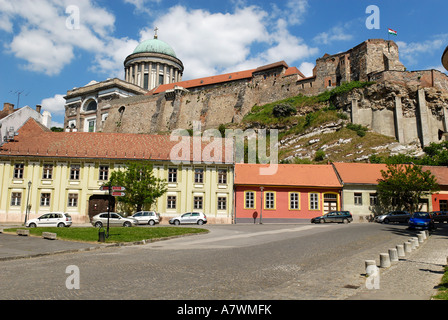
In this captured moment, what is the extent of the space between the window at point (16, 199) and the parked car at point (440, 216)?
128 ft

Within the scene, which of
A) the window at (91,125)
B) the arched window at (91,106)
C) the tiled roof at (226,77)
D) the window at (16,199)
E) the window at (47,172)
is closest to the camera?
the window at (16,199)

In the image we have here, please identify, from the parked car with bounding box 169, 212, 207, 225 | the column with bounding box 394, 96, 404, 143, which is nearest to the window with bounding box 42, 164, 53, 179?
the parked car with bounding box 169, 212, 207, 225

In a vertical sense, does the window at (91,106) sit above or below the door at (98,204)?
above

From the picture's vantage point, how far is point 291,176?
39094mm

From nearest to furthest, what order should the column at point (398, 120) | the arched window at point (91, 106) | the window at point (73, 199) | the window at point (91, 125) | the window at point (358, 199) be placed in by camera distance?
the window at point (73, 199) < the window at point (358, 199) < the column at point (398, 120) < the window at point (91, 125) < the arched window at point (91, 106)

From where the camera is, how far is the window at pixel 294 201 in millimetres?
37500

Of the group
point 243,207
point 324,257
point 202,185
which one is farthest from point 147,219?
point 324,257

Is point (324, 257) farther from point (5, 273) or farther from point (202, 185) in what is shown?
point (202, 185)

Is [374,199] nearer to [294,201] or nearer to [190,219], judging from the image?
[294,201]

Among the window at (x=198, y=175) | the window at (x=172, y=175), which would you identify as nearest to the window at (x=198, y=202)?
the window at (x=198, y=175)

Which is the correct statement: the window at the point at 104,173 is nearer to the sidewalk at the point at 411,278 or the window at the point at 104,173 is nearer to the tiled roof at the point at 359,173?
the tiled roof at the point at 359,173

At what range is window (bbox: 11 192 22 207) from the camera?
34594mm

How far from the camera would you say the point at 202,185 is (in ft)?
119

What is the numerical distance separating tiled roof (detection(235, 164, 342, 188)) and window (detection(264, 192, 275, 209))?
1049mm
